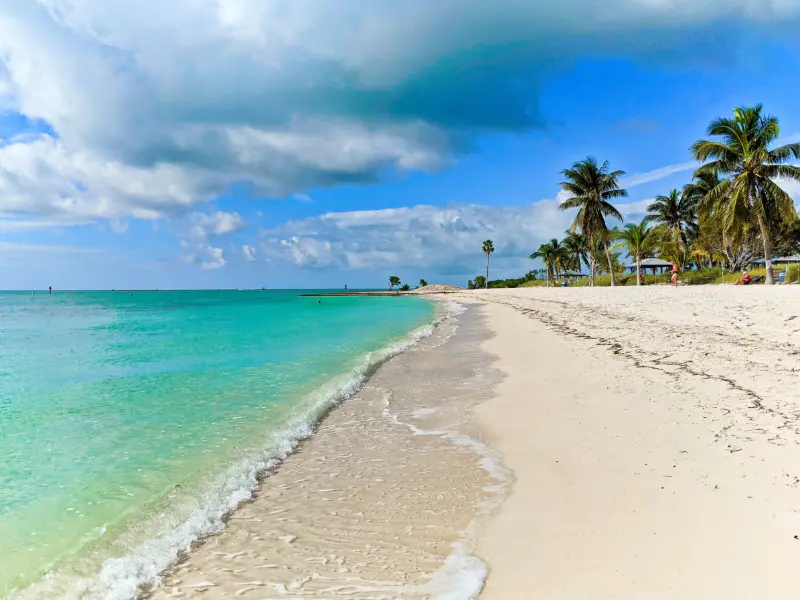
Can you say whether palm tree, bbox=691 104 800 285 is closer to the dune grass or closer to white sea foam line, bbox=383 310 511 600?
the dune grass

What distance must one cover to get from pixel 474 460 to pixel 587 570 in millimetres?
2465

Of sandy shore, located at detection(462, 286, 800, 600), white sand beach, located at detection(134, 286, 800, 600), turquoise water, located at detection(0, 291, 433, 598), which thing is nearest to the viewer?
sandy shore, located at detection(462, 286, 800, 600)

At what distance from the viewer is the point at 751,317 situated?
13.2 m

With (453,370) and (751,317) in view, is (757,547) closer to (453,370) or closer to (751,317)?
(453,370)

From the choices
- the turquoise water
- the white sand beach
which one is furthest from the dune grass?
the turquoise water

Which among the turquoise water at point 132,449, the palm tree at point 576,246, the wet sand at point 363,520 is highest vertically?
the palm tree at point 576,246

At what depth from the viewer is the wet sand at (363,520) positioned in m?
3.35

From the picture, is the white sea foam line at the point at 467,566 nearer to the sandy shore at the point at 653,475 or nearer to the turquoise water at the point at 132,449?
the sandy shore at the point at 653,475

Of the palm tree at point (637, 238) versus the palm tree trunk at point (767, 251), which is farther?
the palm tree at point (637, 238)

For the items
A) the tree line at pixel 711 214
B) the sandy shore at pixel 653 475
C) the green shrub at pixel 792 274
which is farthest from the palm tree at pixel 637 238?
the sandy shore at pixel 653 475

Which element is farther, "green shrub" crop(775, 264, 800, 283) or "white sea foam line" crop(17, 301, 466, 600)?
"green shrub" crop(775, 264, 800, 283)

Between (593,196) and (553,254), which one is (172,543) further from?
(553,254)

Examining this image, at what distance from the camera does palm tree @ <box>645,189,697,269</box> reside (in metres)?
54.0

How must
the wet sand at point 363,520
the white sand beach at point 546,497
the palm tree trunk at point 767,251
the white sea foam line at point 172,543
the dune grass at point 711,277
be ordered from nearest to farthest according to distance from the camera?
the white sand beach at point 546,497
the wet sand at point 363,520
the white sea foam line at point 172,543
the palm tree trunk at point 767,251
the dune grass at point 711,277
